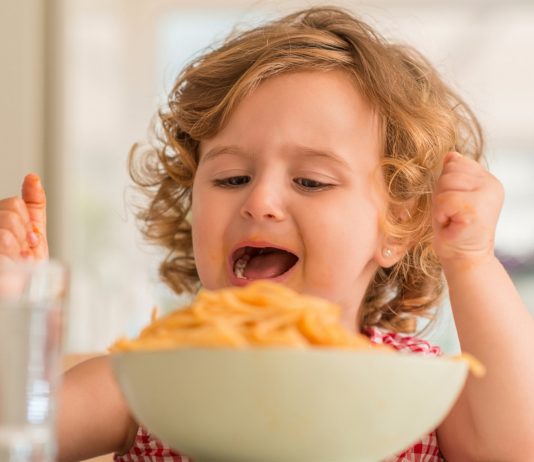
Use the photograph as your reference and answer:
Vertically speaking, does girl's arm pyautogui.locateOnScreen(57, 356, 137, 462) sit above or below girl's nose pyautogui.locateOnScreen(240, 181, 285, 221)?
below

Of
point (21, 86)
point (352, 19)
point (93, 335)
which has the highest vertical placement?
point (352, 19)

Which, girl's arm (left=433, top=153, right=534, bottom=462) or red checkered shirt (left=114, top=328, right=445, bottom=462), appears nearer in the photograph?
girl's arm (left=433, top=153, right=534, bottom=462)

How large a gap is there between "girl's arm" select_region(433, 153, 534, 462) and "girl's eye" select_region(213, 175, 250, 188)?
0.35 m

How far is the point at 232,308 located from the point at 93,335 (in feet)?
11.5

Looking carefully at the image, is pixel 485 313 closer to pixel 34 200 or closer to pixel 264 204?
pixel 264 204

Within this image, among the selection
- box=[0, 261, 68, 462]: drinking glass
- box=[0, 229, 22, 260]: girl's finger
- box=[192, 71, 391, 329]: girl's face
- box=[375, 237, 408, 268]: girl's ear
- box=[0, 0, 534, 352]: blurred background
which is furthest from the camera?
box=[0, 0, 534, 352]: blurred background

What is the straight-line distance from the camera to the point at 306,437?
64cm

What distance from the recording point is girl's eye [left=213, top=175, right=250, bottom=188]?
142cm

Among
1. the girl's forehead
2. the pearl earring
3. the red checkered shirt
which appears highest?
the girl's forehead

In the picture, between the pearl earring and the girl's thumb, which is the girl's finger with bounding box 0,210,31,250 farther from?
the pearl earring

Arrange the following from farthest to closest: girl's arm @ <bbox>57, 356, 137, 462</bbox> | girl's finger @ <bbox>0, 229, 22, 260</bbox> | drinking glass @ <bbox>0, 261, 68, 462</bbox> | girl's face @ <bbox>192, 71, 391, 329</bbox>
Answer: girl's face @ <bbox>192, 71, 391, 329</bbox>
girl's arm @ <bbox>57, 356, 137, 462</bbox>
girl's finger @ <bbox>0, 229, 22, 260</bbox>
drinking glass @ <bbox>0, 261, 68, 462</bbox>

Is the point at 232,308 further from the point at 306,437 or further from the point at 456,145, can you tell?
the point at 456,145

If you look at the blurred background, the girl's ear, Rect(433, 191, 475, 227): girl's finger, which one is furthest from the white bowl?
the blurred background

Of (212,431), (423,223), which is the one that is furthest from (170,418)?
(423,223)
